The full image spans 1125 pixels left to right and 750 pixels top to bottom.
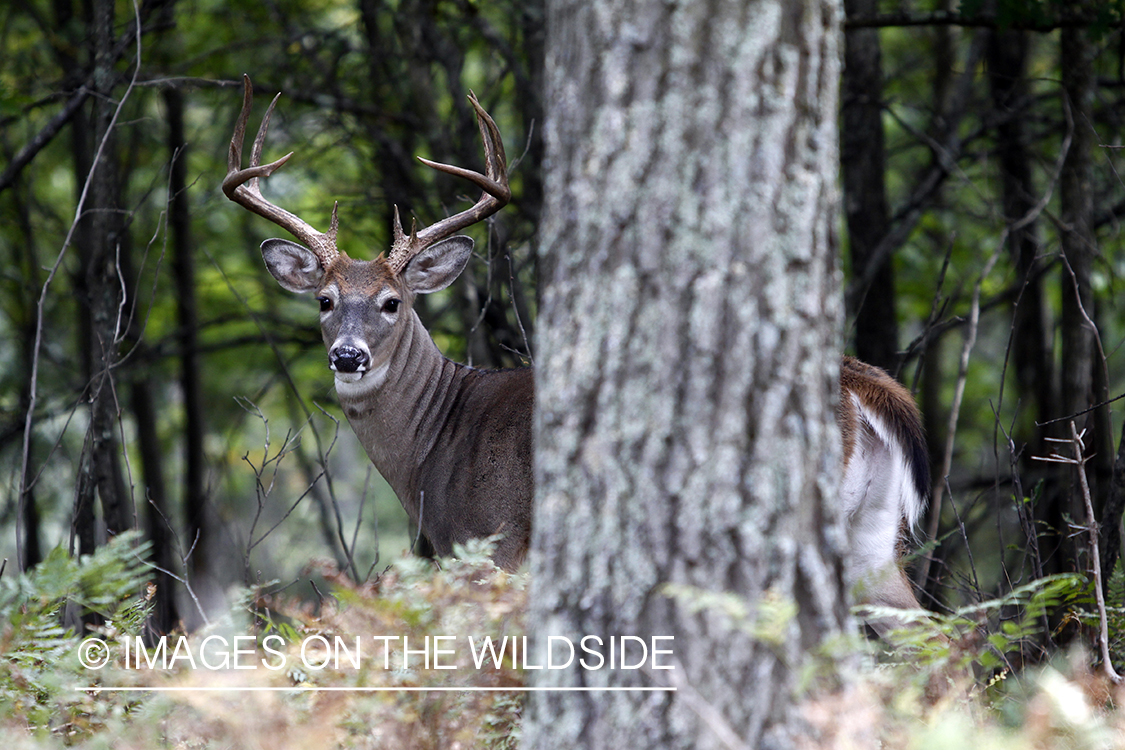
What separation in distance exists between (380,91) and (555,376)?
679 cm

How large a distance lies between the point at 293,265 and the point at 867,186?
12.9 ft

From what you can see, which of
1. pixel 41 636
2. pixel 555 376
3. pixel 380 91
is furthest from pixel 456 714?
pixel 380 91

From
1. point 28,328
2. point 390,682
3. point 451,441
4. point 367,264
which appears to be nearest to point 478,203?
point 367,264

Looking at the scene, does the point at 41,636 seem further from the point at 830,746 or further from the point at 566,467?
the point at 830,746

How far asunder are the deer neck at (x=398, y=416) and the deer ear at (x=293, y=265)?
0.66 m

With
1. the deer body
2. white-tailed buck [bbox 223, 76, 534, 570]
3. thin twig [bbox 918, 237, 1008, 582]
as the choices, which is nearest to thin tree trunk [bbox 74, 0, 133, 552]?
white-tailed buck [bbox 223, 76, 534, 570]

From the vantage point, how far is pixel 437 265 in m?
5.46

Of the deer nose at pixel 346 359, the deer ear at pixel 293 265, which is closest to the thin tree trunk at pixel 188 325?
the deer ear at pixel 293 265

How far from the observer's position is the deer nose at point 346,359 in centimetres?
471

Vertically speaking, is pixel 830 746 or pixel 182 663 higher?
pixel 830 746

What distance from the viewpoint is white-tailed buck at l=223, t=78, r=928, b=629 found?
4.09m

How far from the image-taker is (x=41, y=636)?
10.2 ft

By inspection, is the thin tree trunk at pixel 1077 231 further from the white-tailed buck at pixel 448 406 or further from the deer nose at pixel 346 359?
the deer nose at pixel 346 359

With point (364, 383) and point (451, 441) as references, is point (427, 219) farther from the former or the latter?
point (451, 441)
